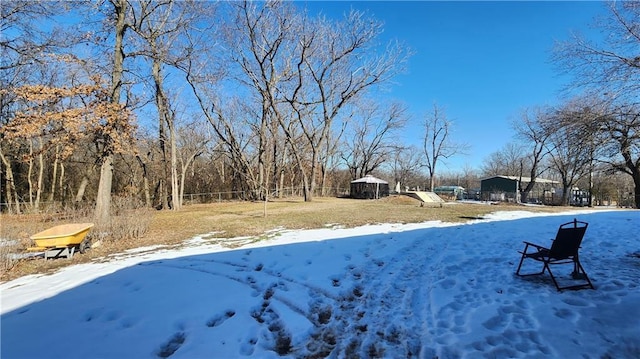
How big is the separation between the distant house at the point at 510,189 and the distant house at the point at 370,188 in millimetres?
14007

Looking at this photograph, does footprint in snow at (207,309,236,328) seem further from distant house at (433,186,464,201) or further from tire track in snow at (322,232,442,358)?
distant house at (433,186,464,201)

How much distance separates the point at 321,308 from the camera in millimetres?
3779

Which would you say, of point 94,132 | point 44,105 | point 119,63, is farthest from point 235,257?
point 119,63

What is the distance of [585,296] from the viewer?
3.68 m

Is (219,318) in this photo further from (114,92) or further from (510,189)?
(510,189)

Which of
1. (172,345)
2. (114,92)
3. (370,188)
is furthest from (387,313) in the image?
(370,188)

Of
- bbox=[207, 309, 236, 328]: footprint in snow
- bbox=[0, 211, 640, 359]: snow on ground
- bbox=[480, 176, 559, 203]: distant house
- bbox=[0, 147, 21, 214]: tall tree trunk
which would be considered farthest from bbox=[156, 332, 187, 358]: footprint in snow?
bbox=[480, 176, 559, 203]: distant house

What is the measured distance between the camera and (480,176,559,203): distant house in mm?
36609

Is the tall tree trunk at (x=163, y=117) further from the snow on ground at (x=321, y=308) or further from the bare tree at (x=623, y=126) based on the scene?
the bare tree at (x=623, y=126)

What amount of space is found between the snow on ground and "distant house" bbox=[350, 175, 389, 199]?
85.3ft

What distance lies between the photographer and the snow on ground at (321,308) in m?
2.81

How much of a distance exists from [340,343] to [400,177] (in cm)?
5464

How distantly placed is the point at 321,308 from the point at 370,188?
29.2 meters

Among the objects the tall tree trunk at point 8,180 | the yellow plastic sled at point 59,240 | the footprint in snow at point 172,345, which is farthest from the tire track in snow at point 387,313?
→ the tall tree trunk at point 8,180
